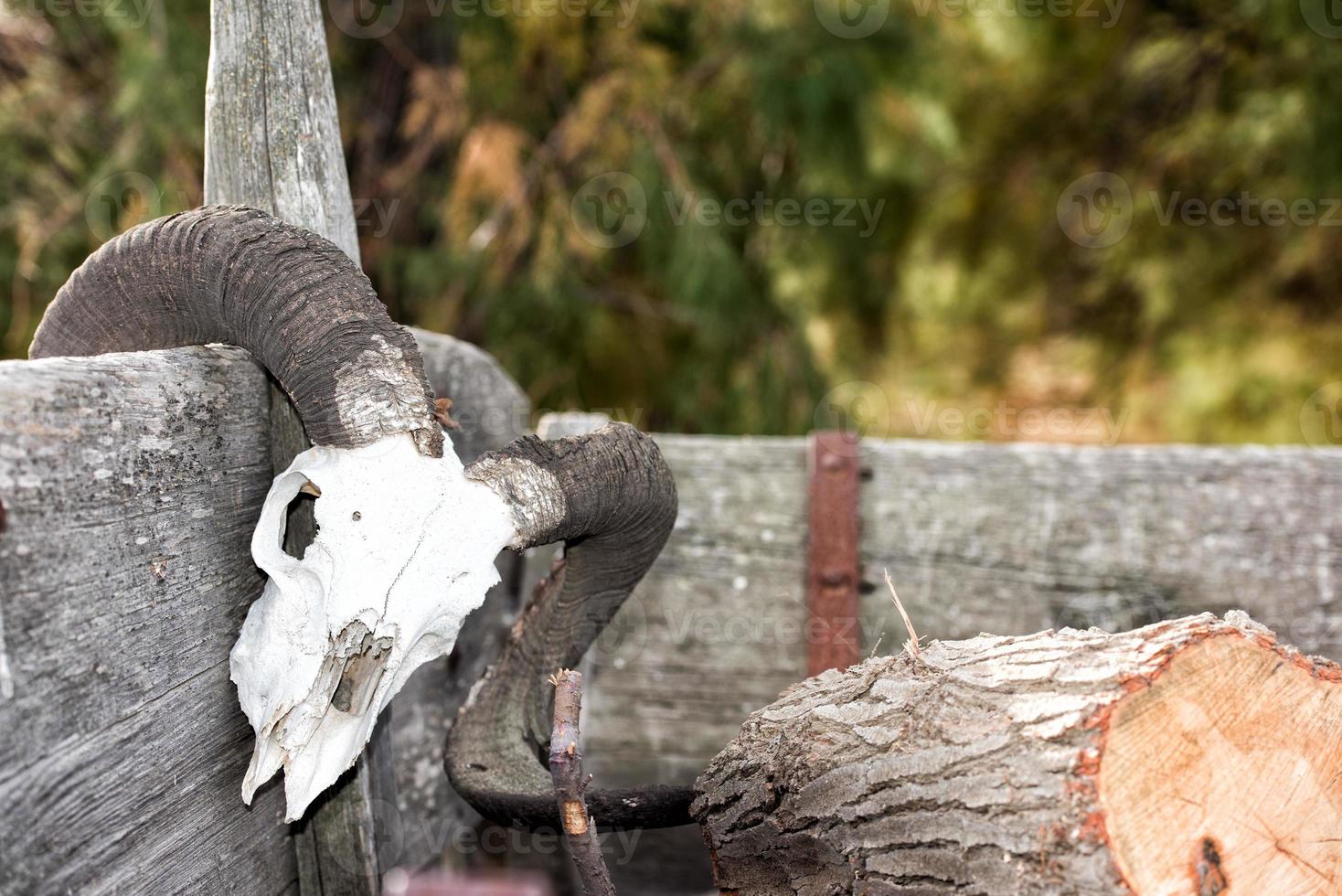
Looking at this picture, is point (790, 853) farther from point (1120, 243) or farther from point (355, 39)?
point (1120, 243)

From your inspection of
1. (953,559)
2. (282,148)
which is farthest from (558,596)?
(953,559)

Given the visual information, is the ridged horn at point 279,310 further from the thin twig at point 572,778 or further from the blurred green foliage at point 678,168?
the blurred green foliage at point 678,168

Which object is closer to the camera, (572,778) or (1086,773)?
(1086,773)

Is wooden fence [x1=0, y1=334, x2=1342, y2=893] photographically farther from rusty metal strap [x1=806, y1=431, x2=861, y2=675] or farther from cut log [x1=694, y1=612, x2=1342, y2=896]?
cut log [x1=694, y1=612, x2=1342, y2=896]

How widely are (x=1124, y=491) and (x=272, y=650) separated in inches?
80.8

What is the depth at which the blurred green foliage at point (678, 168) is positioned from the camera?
475 cm

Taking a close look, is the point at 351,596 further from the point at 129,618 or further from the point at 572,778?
the point at 572,778

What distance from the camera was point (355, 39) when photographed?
5051mm

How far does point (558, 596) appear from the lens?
2.02 metres

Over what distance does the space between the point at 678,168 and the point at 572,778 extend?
3.71m

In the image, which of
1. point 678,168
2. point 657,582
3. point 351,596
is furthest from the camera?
point 678,168

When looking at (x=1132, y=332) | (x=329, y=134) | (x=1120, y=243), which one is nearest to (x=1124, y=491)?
(x=329, y=134)

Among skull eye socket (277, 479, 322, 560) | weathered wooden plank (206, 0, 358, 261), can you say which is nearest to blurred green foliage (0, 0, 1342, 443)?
weathered wooden plank (206, 0, 358, 261)

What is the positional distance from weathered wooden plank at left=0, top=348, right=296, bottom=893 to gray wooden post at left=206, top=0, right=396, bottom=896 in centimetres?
15
